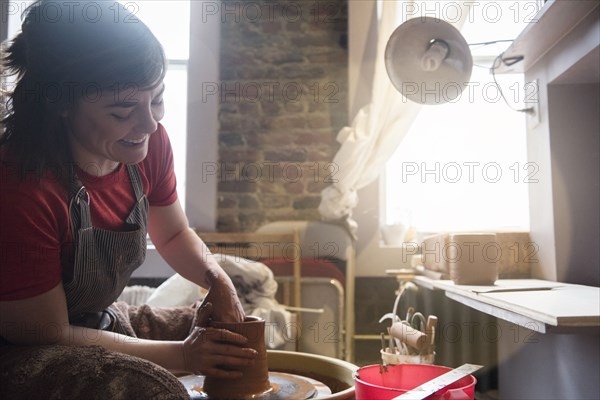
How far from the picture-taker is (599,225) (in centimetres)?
182

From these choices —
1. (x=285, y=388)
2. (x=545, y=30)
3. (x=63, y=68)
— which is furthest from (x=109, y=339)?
(x=545, y=30)

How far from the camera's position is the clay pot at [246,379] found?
1061mm

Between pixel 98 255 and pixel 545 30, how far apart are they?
4.92ft

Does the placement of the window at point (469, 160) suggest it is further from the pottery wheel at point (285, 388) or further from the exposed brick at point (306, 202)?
the pottery wheel at point (285, 388)

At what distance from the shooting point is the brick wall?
307 cm

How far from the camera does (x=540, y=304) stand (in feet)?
3.97

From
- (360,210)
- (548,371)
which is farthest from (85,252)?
(360,210)

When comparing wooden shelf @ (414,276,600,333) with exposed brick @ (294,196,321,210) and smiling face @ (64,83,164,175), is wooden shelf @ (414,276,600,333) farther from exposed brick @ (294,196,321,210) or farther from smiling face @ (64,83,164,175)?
exposed brick @ (294,196,321,210)

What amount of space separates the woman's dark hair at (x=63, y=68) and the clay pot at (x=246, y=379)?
1.59ft

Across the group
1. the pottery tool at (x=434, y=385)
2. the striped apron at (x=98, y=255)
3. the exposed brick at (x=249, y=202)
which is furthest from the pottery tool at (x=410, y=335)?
the exposed brick at (x=249, y=202)

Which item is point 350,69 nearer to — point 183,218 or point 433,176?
point 433,176

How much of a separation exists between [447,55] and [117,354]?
4.69ft

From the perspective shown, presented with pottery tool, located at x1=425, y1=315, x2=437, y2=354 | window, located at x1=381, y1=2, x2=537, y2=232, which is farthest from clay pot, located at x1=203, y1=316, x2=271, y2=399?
window, located at x1=381, y1=2, x2=537, y2=232

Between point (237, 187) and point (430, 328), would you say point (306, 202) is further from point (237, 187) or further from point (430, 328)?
point (430, 328)
